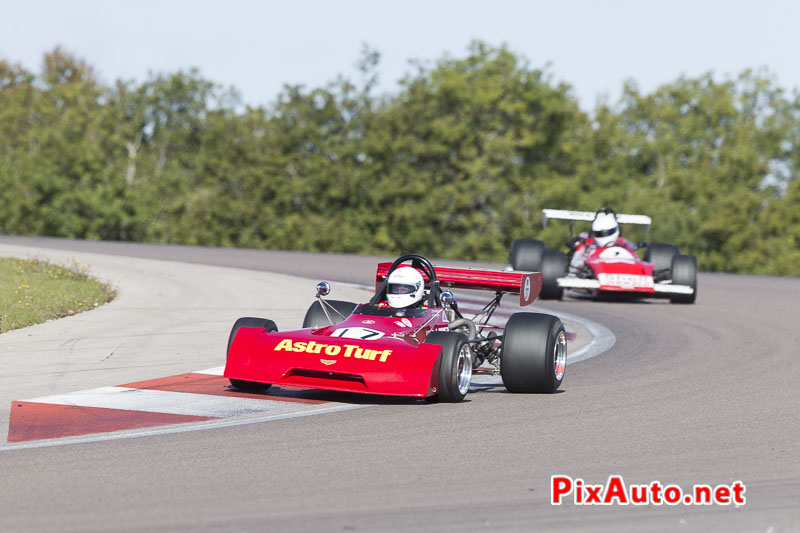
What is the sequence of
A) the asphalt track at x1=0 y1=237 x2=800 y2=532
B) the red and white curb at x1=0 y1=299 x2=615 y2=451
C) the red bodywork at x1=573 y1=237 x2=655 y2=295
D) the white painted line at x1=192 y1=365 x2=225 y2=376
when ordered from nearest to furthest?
the asphalt track at x1=0 y1=237 x2=800 y2=532 < the red and white curb at x1=0 y1=299 x2=615 y2=451 < the white painted line at x1=192 y1=365 x2=225 y2=376 < the red bodywork at x1=573 y1=237 x2=655 y2=295

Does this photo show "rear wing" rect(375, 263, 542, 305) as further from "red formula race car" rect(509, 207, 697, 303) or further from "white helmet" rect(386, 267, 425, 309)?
"red formula race car" rect(509, 207, 697, 303)

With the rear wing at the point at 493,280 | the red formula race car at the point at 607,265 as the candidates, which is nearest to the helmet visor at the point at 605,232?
the red formula race car at the point at 607,265

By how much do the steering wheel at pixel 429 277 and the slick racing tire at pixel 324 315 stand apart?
25.7 inches

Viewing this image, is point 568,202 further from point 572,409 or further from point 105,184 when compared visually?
point 572,409

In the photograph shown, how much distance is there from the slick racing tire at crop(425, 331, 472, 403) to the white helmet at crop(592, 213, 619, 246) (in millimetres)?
12218

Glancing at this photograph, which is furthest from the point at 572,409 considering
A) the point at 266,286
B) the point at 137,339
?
the point at 266,286

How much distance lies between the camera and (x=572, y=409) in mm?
9609

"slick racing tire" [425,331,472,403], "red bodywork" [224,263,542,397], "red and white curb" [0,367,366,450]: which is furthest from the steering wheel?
"red and white curb" [0,367,366,450]

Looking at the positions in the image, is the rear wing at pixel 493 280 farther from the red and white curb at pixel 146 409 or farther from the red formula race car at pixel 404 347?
the red and white curb at pixel 146 409

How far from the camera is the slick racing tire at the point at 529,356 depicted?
406 inches

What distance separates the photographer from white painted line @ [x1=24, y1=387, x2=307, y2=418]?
9148 millimetres

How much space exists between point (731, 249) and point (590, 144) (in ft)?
29.1

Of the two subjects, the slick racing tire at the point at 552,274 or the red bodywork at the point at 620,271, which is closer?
the red bodywork at the point at 620,271

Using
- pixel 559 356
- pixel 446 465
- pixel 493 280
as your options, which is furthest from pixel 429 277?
pixel 446 465
